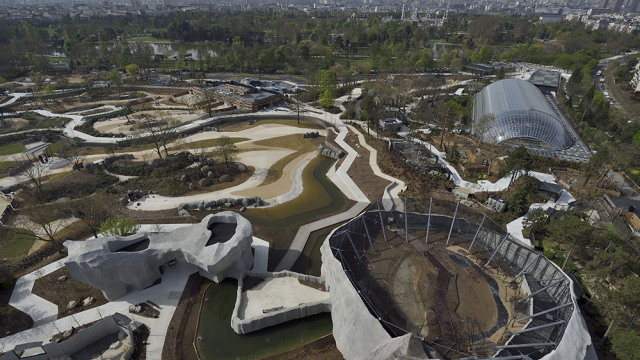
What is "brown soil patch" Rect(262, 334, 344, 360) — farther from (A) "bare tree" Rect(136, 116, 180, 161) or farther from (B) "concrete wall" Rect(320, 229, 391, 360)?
(A) "bare tree" Rect(136, 116, 180, 161)

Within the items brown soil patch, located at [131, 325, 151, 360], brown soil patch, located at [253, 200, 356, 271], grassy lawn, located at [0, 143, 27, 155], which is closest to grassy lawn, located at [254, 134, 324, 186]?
brown soil patch, located at [253, 200, 356, 271]

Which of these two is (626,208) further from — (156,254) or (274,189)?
(156,254)

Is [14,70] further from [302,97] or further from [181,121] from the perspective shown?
[302,97]

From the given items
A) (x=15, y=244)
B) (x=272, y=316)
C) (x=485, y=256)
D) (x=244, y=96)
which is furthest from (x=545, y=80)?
(x=15, y=244)

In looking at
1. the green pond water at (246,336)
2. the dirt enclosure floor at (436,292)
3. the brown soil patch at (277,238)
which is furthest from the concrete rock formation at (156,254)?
the dirt enclosure floor at (436,292)

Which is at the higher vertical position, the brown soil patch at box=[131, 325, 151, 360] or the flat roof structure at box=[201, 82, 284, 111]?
the flat roof structure at box=[201, 82, 284, 111]

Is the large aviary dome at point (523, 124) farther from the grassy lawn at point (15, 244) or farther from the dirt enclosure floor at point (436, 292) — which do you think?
the grassy lawn at point (15, 244)
